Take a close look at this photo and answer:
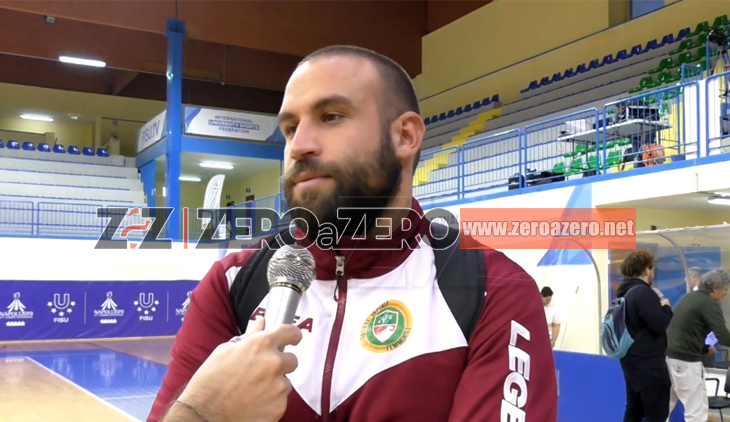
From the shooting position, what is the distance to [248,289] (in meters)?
1.26

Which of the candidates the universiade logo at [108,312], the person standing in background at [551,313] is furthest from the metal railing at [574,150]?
the universiade logo at [108,312]

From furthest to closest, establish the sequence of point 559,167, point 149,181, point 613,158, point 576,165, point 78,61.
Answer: point 149,181 → point 78,61 → point 559,167 → point 576,165 → point 613,158

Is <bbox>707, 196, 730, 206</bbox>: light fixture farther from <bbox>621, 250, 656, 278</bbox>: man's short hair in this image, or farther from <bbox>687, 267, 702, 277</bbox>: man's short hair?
<bbox>621, 250, 656, 278</bbox>: man's short hair

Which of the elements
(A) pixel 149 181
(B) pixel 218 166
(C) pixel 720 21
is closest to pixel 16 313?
(A) pixel 149 181

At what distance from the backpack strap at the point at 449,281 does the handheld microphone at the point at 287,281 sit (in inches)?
3.9

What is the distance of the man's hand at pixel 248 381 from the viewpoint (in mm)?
846

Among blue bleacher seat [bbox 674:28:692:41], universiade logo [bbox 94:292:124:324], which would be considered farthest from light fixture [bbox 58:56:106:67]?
blue bleacher seat [bbox 674:28:692:41]

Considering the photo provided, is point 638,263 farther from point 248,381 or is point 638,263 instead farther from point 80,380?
point 80,380

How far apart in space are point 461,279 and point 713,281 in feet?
17.1

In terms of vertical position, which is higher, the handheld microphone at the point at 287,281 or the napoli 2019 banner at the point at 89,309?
the handheld microphone at the point at 287,281

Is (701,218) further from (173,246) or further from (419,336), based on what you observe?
(173,246)

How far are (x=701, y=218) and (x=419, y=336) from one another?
887cm

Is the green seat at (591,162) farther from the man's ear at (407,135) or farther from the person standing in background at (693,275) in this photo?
the man's ear at (407,135)

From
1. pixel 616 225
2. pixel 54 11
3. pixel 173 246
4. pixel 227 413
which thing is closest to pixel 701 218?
pixel 616 225
